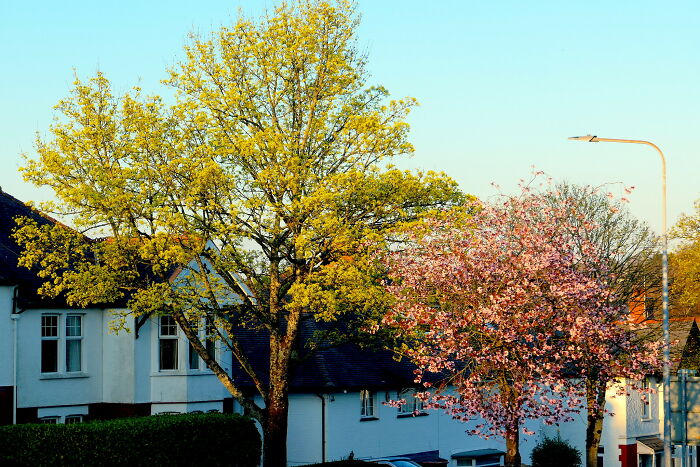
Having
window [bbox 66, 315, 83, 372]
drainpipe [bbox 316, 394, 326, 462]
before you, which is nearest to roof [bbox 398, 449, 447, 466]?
drainpipe [bbox 316, 394, 326, 462]

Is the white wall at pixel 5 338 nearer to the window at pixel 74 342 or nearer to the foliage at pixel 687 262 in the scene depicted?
the window at pixel 74 342

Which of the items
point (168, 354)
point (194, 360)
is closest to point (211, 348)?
point (194, 360)

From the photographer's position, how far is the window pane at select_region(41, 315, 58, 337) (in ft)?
109

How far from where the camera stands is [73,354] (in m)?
34.2

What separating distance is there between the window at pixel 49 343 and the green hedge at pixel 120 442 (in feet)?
18.3

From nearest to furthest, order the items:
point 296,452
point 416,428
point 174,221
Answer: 1. point 174,221
2. point 296,452
3. point 416,428

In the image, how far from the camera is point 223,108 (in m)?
30.6

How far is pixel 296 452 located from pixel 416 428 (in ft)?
21.4

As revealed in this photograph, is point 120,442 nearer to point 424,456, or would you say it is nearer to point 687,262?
point 424,456

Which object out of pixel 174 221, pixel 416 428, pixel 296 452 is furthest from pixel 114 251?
pixel 416 428

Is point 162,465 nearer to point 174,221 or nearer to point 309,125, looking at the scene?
point 174,221

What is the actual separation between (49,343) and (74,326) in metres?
1.20

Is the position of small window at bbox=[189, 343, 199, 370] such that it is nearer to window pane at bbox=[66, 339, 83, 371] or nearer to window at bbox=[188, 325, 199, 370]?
window at bbox=[188, 325, 199, 370]

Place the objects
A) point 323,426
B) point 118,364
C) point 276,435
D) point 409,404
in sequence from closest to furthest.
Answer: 1. point 276,435
2. point 118,364
3. point 323,426
4. point 409,404
